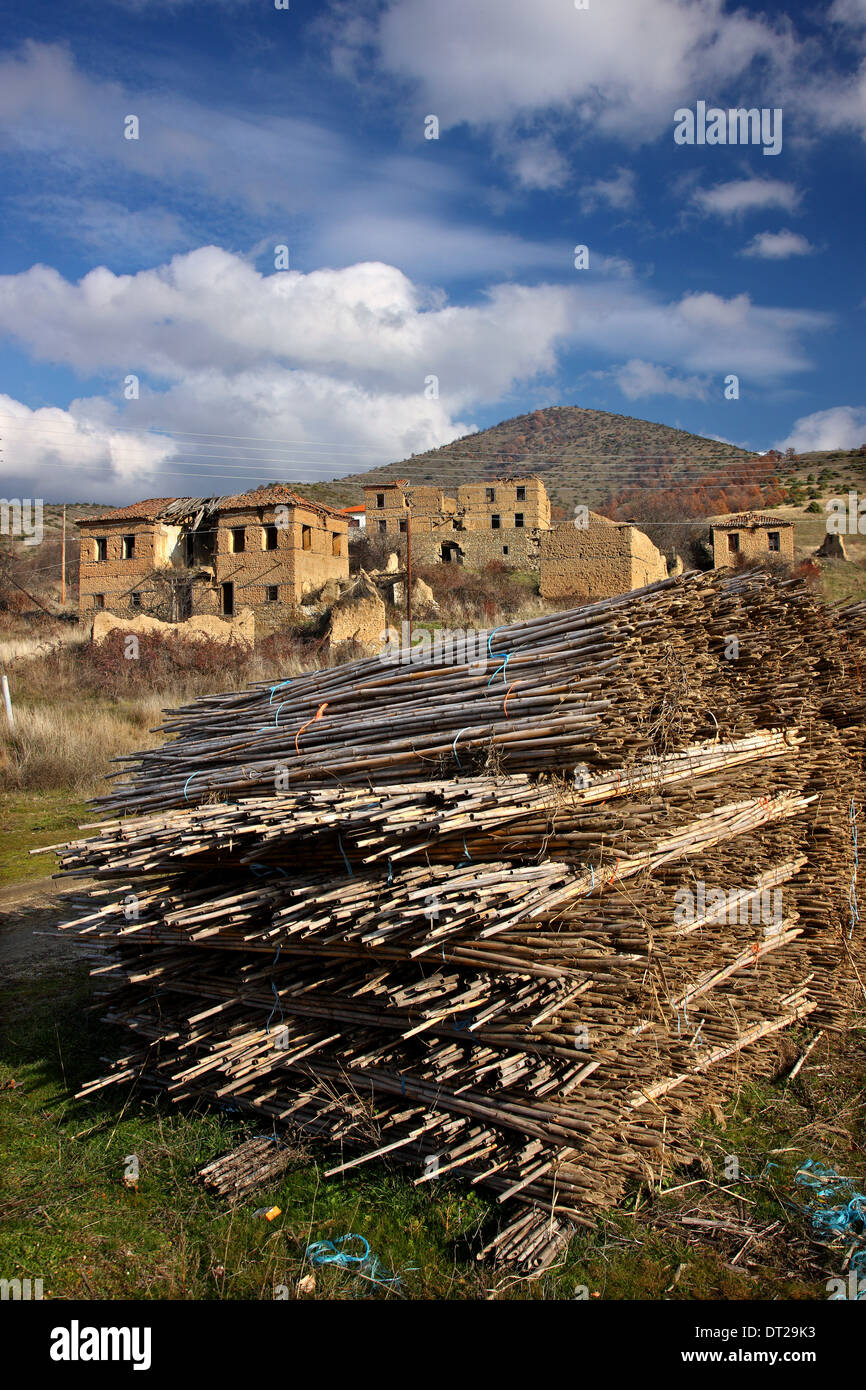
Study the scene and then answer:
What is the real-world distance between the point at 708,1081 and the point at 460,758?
7.63ft

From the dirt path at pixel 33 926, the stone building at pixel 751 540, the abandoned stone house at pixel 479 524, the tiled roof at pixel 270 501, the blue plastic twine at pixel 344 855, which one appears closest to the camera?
the blue plastic twine at pixel 344 855

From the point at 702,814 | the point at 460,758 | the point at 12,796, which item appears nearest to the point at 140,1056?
the point at 460,758

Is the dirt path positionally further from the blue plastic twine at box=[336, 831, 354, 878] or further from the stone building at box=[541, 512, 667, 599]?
the stone building at box=[541, 512, 667, 599]

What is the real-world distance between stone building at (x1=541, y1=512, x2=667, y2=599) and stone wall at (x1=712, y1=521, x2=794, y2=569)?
5.42 m

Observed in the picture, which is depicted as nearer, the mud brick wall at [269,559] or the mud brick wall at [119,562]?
the mud brick wall at [269,559]

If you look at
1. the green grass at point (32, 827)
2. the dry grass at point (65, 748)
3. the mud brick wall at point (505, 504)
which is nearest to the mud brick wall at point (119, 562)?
the mud brick wall at point (505, 504)

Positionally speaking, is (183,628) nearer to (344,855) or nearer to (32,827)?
(32,827)

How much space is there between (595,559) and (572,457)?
46510 mm

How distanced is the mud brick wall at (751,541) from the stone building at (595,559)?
5.41 metres

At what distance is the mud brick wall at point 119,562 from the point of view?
29.5 meters

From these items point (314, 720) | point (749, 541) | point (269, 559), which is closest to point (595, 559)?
point (749, 541)

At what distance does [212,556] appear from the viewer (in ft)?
98.0

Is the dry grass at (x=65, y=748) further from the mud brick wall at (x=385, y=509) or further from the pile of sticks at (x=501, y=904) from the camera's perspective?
the mud brick wall at (x=385, y=509)
